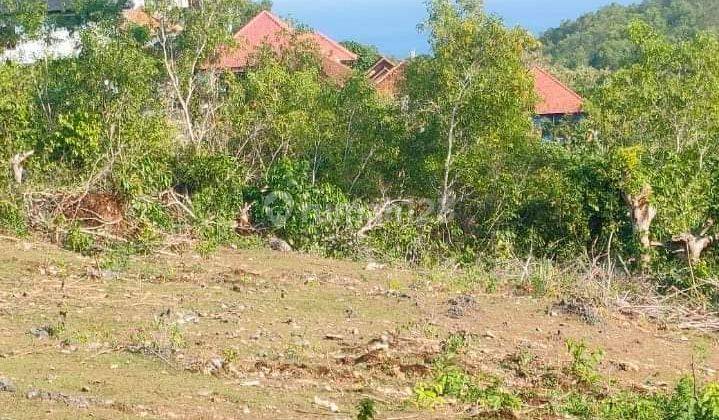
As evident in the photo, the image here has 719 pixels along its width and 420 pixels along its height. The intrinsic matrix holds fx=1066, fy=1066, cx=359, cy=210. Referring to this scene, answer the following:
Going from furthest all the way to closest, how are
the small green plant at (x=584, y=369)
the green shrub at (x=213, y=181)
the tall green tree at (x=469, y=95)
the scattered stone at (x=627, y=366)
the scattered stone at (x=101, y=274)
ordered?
1. the tall green tree at (x=469, y=95)
2. the green shrub at (x=213, y=181)
3. the scattered stone at (x=101, y=274)
4. the scattered stone at (x=627, y=366)
5. the small green plant at (x=584, y=369)

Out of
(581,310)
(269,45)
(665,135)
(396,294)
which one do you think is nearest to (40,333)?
(396,294)

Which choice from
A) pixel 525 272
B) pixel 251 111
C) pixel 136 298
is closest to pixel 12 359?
pixel 136 298

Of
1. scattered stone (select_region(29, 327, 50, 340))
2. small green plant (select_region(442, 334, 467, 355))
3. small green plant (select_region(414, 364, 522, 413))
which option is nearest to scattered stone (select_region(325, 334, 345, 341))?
small green plant (select_region(442, 334, 467, 355))

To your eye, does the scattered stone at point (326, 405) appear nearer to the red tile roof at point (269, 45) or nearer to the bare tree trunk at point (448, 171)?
the bare tree trunk at point (448, 171)

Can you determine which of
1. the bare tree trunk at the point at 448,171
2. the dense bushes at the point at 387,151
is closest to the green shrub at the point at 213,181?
the dense bushes at the point at 387,151

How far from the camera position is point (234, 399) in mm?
6480

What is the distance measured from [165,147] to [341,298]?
17.2 ft

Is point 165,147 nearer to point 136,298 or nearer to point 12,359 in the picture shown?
point 136,298

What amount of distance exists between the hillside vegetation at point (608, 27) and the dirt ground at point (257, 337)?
4589 cm

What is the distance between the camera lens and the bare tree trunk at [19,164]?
1305 centimetres

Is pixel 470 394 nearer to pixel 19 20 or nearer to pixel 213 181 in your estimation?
pixel 213 181

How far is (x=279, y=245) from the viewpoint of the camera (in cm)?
1359

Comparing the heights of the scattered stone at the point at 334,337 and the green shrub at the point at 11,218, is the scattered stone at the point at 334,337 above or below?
below

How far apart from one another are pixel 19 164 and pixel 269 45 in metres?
7.29
